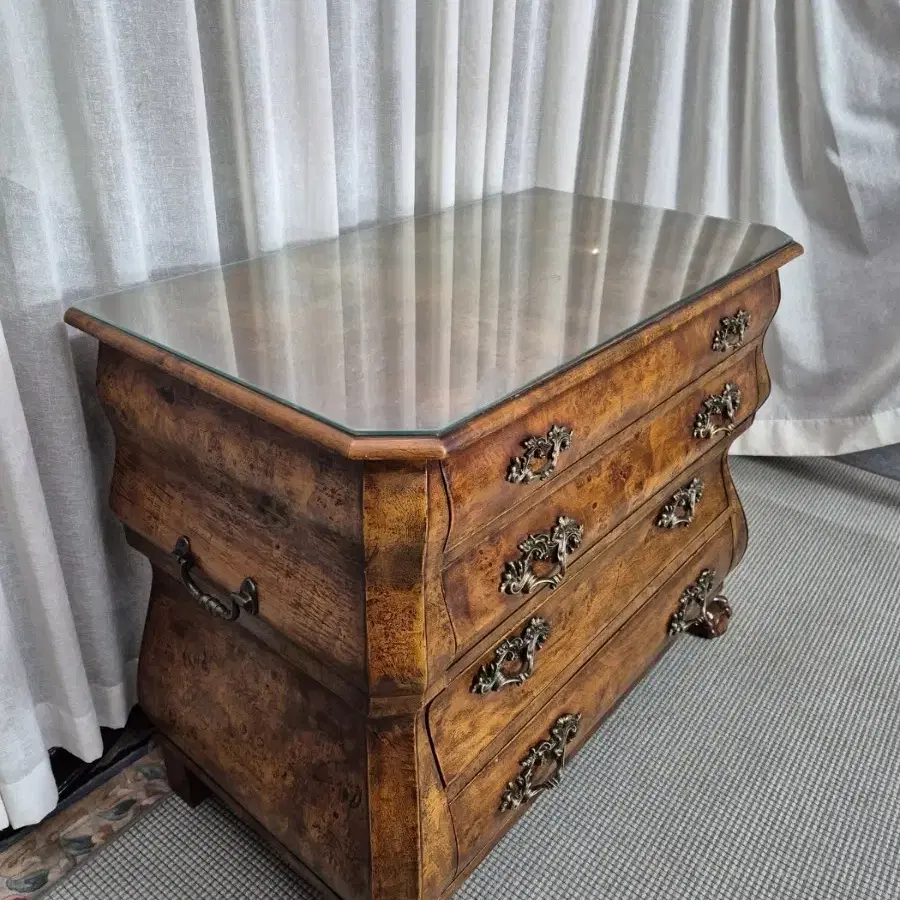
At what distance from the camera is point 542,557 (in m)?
0.86

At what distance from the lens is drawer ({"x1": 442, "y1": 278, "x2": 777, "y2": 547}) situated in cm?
73

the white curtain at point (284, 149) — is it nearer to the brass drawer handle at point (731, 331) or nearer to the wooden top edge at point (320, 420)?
the wooden top edge at point (320, 420)

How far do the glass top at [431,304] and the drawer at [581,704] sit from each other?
0.46 meters

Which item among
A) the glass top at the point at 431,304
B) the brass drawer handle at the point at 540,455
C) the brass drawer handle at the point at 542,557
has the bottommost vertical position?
the brass drawer handle at the point at 542,557

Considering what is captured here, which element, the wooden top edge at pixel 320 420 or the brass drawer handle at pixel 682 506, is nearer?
the wooden top edge at pixel 320 420

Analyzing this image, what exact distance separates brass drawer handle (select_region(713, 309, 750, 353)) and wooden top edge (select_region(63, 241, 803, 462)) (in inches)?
8.3

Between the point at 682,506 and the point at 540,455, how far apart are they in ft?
1.57

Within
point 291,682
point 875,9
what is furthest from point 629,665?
point 875,9

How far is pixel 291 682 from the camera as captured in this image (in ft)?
2.92

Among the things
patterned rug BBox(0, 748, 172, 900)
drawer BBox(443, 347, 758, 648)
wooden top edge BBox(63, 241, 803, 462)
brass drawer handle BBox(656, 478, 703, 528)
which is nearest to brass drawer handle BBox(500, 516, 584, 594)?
drawer BBox(443, 347, 758, 648)

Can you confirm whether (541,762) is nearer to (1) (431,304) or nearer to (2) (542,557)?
(2) (542,557)

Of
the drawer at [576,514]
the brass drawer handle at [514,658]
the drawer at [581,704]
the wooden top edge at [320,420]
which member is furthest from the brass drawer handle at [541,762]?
the wooden top edge at [320,420]

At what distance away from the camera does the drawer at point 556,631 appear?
865 millimetres

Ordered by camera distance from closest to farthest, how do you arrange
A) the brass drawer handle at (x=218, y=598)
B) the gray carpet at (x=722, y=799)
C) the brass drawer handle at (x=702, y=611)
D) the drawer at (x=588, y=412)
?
the drawer at (x=588, y=412), the brass drawer handle at (x=218, y=598), the gray carpet at (x=722, y=799), the brass drawer handle at (x=702, y=611)
